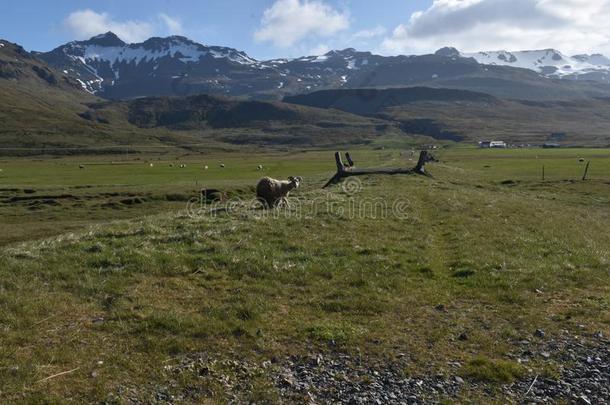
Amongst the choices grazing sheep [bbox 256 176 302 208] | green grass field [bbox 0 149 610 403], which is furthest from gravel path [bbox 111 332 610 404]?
grazing sheep [bbox 256 176 302 208]

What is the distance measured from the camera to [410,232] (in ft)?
75.5

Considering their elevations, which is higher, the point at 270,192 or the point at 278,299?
the point at 270,192

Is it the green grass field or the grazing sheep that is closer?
the green grass field

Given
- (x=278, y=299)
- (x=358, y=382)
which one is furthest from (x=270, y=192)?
(x=358, y=382)

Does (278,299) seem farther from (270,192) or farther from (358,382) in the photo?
(270,192)

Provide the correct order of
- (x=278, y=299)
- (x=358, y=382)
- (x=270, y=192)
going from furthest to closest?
(x=270, y=192), (x=278, y=299), (x=358, y=382)

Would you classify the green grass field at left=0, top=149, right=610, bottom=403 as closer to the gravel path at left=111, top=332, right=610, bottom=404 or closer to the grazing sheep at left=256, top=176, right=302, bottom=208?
the gravel path at left=111, top=332, right=610, bottom=404

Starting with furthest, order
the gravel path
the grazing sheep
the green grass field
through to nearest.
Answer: the grazing sheep, the green grass field, the gravel path

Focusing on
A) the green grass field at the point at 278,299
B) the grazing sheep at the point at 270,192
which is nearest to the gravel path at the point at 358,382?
the green grass field at the point at 278,299

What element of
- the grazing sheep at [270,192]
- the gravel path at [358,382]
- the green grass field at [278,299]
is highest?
the grazing sheep at [270,192]

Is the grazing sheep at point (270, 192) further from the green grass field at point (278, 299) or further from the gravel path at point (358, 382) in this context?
the gravel path at point (358, 382)

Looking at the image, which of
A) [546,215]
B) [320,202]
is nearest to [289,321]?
[320,202]

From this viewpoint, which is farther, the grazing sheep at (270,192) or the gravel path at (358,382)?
the grazing sheep at (270,192)

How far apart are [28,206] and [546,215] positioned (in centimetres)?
5491
